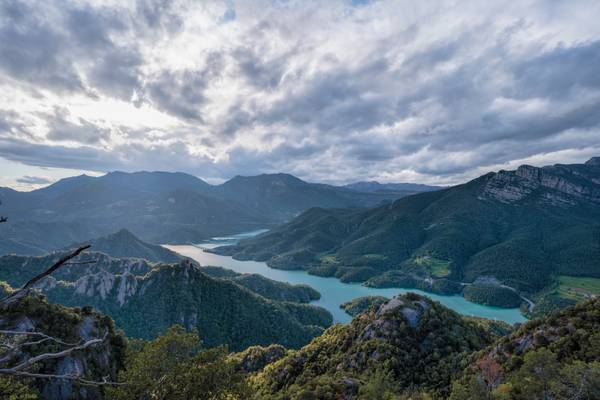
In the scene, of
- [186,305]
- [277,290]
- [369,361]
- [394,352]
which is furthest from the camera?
[277,290]

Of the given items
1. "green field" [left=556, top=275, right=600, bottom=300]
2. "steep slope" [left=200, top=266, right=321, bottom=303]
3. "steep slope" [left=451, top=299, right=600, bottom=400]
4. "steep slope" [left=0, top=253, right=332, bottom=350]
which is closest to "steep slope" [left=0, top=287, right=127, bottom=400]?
"steep slope" [left=451, top=299, right=600, bottom=400]

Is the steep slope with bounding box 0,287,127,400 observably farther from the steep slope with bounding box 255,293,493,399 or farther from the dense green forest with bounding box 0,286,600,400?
the steep slope with bounding box 255,293,493,399

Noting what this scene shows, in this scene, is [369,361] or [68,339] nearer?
[68,339]

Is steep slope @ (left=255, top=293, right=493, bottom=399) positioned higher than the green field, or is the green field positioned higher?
steep slope @ (left=255, top=293, right=493, bottom=399)

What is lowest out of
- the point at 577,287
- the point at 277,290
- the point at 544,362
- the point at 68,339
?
the point at 577,287

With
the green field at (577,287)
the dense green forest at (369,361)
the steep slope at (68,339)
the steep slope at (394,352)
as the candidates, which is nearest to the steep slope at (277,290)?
the dense green forest at (369,361)

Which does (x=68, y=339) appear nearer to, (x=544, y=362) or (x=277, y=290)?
(x=544, y=362)

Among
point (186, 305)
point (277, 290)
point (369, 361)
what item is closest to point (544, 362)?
point (369, 361)
